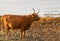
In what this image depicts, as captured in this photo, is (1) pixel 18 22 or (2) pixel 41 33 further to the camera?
(2) pixel 41 33

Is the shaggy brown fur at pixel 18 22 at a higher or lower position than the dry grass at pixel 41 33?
higher

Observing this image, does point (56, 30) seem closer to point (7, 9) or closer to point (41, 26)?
point (41, 26)

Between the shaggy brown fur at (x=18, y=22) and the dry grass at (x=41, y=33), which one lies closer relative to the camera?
the dry grass at (x=41, y=33)

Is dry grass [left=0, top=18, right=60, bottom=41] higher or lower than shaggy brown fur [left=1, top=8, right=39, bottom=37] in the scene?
lower

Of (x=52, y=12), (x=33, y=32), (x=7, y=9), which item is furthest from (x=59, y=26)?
(x=7, y=9)

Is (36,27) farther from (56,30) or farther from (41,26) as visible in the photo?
(56,30)

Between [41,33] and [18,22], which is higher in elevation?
[18,22]

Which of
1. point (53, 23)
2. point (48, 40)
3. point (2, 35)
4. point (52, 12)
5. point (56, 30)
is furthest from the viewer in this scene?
point (52, 12)

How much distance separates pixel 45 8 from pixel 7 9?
3.21m

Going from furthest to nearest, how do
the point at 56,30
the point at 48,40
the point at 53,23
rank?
the point at 53,23 < the point at 56,30 < the point at 48,40

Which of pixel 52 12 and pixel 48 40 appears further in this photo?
pixel 52 12

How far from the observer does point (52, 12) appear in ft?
91.6

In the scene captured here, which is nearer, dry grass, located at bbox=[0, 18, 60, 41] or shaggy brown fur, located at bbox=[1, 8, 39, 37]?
dry grass, located at bbox=[0, 18, 60, 41]

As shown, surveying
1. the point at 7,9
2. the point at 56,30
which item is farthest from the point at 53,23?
→ the point at 7,9
